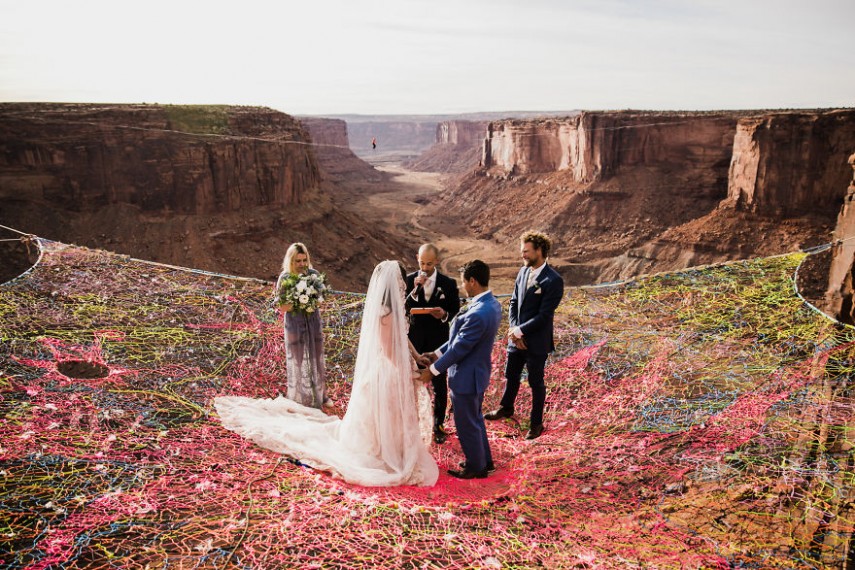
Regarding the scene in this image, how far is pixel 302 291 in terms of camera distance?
6.45 meters

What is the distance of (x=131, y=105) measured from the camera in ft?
76.8

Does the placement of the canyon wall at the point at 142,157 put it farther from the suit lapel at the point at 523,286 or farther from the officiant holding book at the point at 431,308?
the suit lapel at the point at 523,286

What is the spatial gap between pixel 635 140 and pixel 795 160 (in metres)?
11.4

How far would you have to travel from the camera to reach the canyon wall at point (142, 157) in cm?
2116

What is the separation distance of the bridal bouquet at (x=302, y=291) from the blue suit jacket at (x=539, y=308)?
2358mm

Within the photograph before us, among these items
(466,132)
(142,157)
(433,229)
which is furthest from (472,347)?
(466,132)

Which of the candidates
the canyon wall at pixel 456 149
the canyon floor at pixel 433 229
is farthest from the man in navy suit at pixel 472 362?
the canyon wall at pixel 456 149

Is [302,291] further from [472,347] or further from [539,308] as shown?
[539,308]

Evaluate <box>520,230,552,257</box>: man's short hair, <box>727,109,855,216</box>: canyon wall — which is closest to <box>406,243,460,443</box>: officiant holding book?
<box>520,230,552,257</box>: man's short hair

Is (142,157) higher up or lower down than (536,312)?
higher up

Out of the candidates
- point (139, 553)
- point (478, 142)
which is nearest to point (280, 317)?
point (139, 553)

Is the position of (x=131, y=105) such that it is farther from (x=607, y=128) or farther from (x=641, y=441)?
(x=607, y=128)

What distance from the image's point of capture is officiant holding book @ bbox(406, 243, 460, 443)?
6180mm

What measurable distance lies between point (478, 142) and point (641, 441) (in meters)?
93.3
